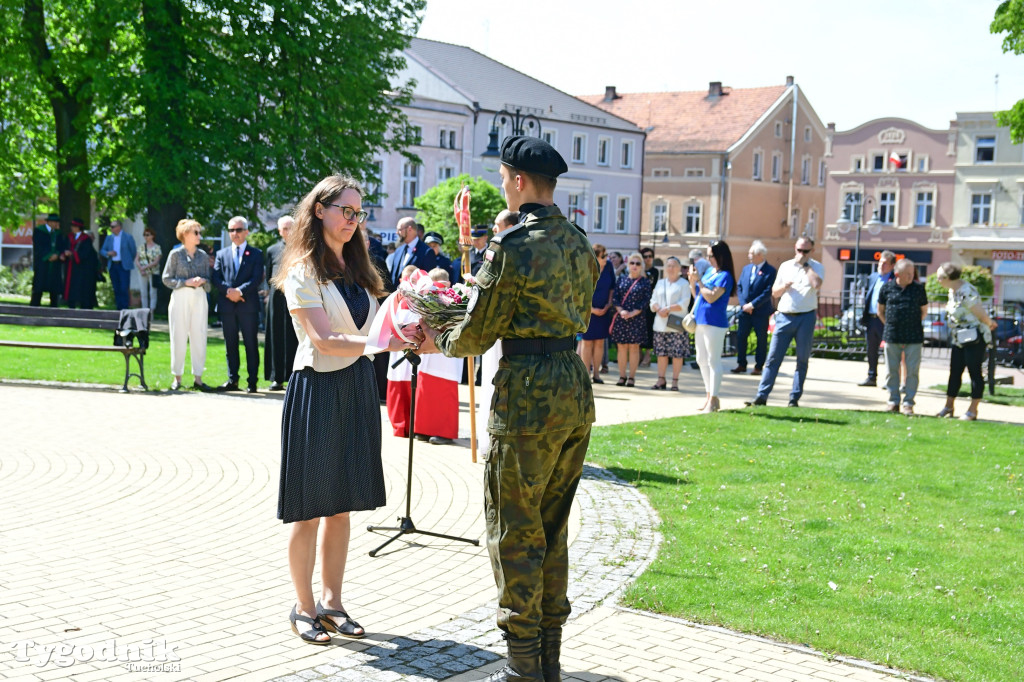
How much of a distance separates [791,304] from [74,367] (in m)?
10.7

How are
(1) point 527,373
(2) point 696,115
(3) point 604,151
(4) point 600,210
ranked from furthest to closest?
(2) point 696,115
(4) point 600,210
(3) point 604,151
(1) point 527,373

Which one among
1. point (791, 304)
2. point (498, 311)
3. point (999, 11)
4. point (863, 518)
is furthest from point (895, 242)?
point (498, 311)

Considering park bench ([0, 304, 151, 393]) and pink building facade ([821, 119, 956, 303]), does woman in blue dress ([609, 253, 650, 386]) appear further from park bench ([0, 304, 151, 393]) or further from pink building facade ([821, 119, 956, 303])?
pink building facade ([821, 119, 956, 303])

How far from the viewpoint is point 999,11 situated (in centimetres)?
1798

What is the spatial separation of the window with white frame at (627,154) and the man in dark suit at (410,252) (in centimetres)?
5497

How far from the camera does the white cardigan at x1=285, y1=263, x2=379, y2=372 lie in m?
5.19

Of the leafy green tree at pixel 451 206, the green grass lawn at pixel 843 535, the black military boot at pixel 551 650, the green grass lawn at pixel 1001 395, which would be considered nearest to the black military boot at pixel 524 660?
the black military boot at pixel 551 650

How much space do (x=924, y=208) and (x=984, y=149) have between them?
16.7ft

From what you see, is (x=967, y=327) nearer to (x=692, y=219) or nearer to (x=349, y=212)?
(x=349, y=212)

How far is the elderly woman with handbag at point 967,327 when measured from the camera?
44.1ft

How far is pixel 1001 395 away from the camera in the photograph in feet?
57.9

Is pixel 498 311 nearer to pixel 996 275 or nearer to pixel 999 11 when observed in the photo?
pixel 999 11

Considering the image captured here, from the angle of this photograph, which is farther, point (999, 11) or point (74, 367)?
point (999, 11)

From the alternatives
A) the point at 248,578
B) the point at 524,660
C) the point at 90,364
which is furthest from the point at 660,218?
the point at 524,660
